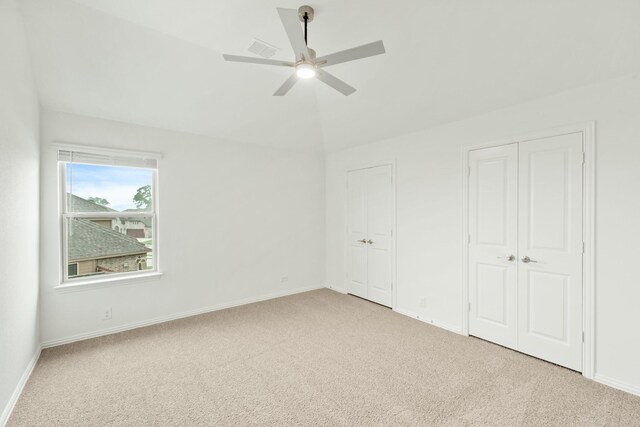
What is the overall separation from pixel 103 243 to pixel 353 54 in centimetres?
345

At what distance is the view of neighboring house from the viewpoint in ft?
10.6

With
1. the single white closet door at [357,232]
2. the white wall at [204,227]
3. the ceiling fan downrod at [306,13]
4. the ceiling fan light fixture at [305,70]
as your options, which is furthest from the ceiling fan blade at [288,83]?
the single white closet door at [357,232]

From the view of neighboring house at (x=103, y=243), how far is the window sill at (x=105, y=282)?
0.15 meters

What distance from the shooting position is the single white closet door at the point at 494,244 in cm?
295

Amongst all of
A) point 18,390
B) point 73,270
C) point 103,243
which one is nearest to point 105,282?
point 73,270

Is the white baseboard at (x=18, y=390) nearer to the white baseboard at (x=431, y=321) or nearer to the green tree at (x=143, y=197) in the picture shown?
the green tree at (x=143, y=197)

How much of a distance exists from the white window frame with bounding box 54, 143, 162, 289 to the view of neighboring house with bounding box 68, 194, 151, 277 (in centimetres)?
6

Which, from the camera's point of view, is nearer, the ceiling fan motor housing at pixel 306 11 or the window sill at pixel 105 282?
the ceiling fan motor housing at pixel 306 11

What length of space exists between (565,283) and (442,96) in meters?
2.12

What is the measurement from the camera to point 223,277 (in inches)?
165

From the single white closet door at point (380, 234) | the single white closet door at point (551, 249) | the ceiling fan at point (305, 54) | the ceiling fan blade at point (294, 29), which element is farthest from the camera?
the single white closet door at point (380, 234)

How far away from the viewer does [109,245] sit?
3.48 m

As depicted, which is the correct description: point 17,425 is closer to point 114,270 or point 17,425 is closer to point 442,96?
point 114,270

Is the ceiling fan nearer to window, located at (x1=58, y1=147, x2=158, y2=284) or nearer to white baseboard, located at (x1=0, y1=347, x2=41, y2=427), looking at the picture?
window, located at (x1=58, y1=147, x2=158, y2=284)
